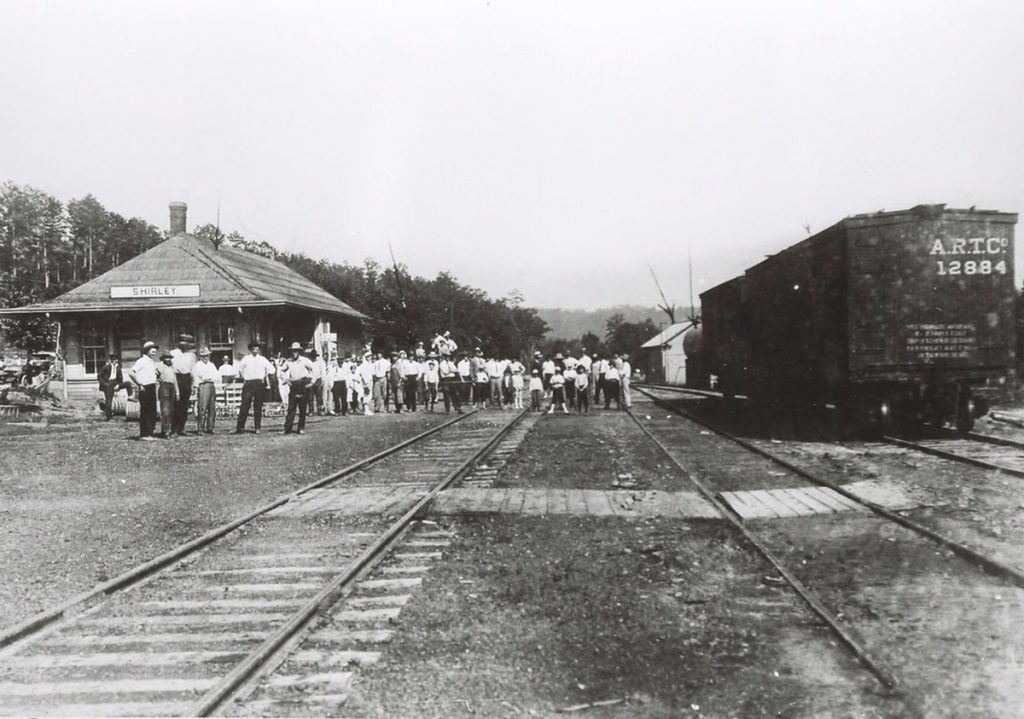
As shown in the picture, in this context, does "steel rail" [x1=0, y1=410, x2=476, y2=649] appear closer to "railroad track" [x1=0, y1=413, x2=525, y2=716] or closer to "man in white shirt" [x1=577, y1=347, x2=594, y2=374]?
"railroad track" [x1=0, y1=413, x2=525, y2=716]

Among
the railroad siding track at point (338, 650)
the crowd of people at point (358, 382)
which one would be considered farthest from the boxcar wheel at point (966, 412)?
the railroad siding track at point (338, 650)

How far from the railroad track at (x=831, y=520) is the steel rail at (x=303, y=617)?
108 inches

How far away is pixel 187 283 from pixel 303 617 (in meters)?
27.3

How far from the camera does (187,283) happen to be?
30266 millimetres

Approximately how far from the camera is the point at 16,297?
58625 mm

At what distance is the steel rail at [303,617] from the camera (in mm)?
3908

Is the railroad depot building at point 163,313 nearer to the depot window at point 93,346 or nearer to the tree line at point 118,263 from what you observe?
the depot window at point 93,346

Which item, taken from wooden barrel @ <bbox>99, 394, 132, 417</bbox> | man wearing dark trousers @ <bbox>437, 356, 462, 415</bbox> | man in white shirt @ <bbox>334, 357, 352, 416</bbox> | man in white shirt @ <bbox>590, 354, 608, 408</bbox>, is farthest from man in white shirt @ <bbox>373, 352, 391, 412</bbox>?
wooden barrel @ <bbox>99, 394, 132, 417</bbox>

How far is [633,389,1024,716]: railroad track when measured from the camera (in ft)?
14.3

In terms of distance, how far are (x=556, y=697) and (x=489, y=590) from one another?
1783 mm

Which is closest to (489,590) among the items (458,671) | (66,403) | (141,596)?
(458,671)

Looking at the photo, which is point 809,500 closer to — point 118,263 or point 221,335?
point 221,335

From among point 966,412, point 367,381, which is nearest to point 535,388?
point 367,381

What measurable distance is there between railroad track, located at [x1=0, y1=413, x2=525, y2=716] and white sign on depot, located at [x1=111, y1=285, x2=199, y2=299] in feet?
74.9
